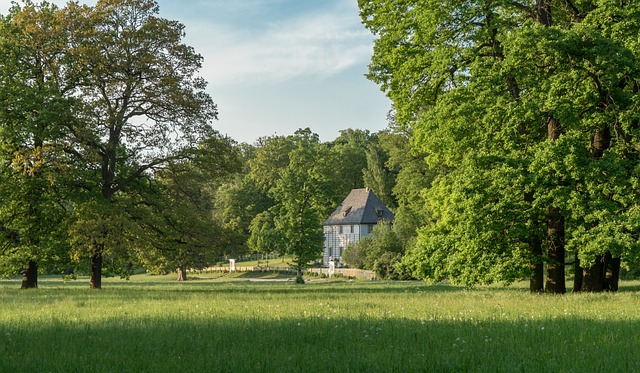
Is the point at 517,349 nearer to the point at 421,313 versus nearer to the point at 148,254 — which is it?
the point at 421,313

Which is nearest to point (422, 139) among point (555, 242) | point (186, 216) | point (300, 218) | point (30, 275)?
point (555, 242)

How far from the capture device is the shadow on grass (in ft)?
29.3

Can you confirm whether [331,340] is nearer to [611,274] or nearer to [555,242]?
[555,242]

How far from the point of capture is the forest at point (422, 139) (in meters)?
21.1

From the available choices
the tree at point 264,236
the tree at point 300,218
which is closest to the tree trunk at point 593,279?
the tree at point 300,218

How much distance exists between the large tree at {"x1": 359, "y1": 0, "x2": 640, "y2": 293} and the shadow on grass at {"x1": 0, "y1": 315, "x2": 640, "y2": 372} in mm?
8029

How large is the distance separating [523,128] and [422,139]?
3.77 metres

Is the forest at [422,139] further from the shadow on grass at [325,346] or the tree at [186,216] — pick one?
the shadow on grass at [325,346]

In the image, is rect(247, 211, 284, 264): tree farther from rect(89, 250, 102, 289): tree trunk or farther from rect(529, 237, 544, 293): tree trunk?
rect(529, 237, 544, 293): tree trunk

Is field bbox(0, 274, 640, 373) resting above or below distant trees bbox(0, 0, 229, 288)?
below

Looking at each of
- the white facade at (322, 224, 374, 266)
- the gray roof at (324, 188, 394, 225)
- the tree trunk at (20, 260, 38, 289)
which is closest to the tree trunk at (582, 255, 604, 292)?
the tree trunk at (20, 260, 38, 289)

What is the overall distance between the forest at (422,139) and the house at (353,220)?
5190cm

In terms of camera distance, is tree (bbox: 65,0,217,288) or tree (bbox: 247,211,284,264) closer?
tree (bbox: 65,0,217,288)

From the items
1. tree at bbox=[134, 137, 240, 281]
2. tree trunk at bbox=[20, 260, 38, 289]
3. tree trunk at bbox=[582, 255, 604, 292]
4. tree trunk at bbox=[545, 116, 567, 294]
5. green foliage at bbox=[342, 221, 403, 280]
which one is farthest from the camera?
green foliage at bbox=[342, 221, 403, 280]
